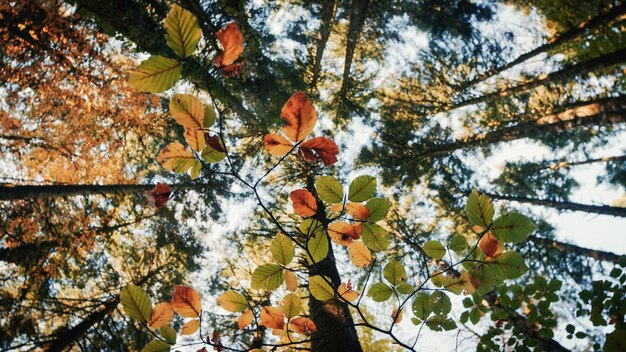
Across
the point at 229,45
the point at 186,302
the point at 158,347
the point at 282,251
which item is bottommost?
the point at 158,347

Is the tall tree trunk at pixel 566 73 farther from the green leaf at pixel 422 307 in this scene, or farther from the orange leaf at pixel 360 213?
the orange leaf at pixel 360 213

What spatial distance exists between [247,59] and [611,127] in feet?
31.6

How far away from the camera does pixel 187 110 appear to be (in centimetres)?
90

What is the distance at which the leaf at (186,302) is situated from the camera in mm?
1055

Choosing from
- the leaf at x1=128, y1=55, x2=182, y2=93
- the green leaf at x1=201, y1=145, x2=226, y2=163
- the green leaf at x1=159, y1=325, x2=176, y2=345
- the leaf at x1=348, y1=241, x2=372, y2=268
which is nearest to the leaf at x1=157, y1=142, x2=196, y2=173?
the green leaf at x1=201, y1=145, x2=226, y2=163

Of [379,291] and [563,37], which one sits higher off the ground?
[563,37]

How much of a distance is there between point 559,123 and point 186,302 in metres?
6.86

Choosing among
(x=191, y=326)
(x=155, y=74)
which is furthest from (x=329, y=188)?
(x=191, y=326)

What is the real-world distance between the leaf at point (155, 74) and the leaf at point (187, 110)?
7 centimetres

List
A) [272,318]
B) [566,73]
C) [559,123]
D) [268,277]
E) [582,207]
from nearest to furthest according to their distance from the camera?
[268,277] → [272,318] → [566,73] → [559,123] → [582,207]

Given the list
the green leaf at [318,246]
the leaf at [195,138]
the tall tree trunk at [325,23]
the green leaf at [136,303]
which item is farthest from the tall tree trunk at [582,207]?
the green leaf at [136,303]

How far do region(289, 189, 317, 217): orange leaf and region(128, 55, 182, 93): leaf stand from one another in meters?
0.54

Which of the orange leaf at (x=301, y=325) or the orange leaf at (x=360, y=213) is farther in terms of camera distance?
the orange leaf at (x=301, y=325)

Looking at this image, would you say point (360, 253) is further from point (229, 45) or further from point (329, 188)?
A: point (229, 45)
